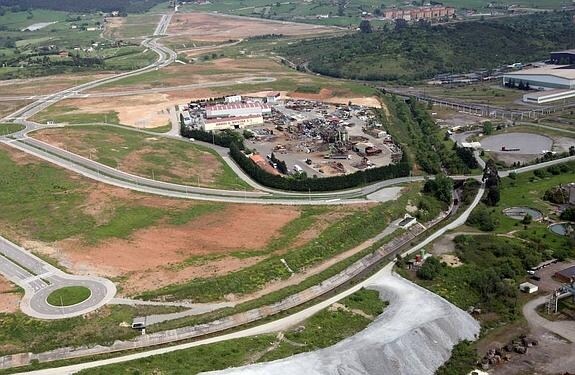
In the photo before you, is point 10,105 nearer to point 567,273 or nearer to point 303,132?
point 303,132

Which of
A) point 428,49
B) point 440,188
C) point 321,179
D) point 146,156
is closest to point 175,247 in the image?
point 321,179

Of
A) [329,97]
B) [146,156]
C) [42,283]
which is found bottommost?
[42,283]

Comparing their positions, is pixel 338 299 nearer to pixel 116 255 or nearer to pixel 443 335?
pixel 443 335

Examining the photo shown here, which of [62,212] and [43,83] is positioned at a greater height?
[43,83]

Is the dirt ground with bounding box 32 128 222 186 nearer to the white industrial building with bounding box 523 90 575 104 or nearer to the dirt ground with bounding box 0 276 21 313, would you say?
Result: the dirt ground with bounding box 0 276 21 313

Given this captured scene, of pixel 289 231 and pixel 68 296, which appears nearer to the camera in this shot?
pixel 68 296

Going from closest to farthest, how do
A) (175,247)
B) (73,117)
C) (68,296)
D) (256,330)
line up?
(256,330) < (68,296) < (175,247) < (73,117)

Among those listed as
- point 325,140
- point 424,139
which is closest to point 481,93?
point 424,139

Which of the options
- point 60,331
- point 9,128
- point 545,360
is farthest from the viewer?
point 9,128
